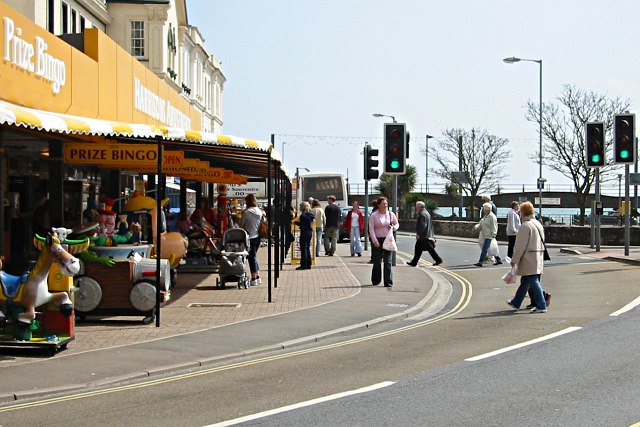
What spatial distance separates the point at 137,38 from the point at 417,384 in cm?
4400

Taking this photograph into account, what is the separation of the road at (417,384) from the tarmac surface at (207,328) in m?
0.35

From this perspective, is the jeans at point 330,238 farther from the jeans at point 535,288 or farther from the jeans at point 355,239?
the jeans at point 535,288

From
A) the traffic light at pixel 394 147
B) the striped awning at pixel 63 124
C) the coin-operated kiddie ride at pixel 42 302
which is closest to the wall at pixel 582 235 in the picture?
the traffic light at pixel 394 147

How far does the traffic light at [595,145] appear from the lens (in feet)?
84.6

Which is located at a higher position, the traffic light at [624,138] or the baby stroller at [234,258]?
the traffic light at [624,138]

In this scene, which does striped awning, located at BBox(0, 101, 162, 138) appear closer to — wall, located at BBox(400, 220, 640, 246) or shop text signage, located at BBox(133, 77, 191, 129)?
shop text signage, located at BBox(133, 77, 191, 129)

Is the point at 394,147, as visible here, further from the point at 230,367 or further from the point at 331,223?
the point at 230,367

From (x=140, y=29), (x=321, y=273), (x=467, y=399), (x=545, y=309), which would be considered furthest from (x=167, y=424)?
(x=140, y=29)

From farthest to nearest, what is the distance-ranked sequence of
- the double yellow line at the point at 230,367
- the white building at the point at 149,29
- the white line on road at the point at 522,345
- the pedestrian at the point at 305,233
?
the white building at the point at 149,29 < the pedestrian at the point at 305,233 < the white line on road at the point at 522,345 < the double yellow line at the point at 230,367

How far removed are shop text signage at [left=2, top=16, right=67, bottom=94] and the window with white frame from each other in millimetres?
34377

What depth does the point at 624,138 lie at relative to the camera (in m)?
24.8

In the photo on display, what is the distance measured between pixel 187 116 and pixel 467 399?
2215 cm

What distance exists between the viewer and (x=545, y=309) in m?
13.6

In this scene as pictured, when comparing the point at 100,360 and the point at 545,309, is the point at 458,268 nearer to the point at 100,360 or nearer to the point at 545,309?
the point at 545,309
